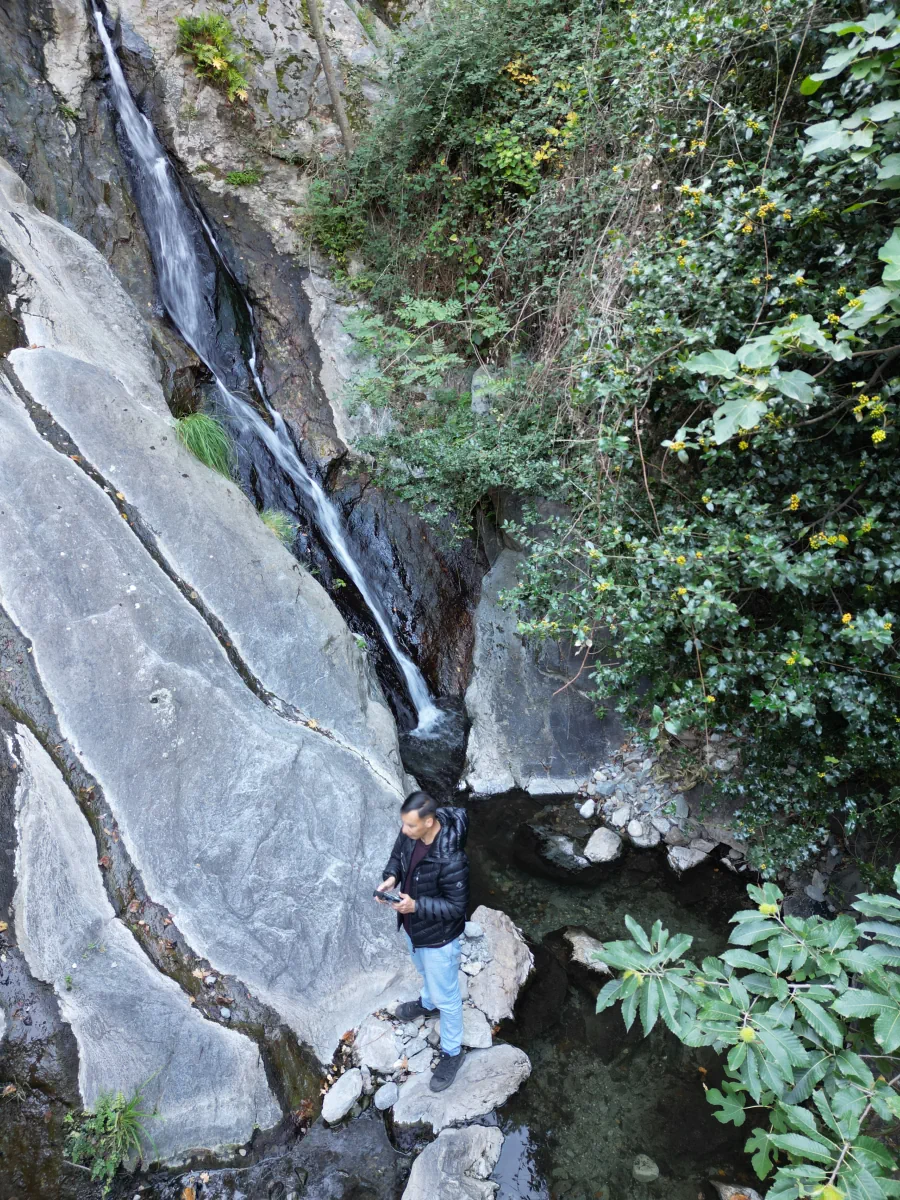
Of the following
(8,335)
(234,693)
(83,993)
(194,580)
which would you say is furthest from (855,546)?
(8,335)

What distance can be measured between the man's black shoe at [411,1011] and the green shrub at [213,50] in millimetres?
10352

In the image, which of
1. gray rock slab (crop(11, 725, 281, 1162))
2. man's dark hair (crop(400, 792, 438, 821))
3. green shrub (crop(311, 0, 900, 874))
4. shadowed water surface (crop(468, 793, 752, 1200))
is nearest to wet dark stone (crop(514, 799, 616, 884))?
shadowed water surface (crop(468, 793, 752, 1200))

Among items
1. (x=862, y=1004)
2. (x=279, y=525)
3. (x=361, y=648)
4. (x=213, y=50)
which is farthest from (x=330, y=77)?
(x=862, y=1004)

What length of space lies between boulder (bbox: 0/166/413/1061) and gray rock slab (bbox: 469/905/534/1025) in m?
0.52

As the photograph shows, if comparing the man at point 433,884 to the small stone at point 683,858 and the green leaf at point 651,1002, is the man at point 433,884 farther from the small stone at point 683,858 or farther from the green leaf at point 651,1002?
the small stone at point 683,858

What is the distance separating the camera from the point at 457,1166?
133 inches

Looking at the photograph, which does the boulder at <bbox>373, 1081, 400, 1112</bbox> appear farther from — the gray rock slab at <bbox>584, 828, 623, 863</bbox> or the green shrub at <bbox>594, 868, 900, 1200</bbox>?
the gray rock slab at <bbox>584, 828, 623, 863</bbox>

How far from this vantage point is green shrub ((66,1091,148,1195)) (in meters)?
3.22

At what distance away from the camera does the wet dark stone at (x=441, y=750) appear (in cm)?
619

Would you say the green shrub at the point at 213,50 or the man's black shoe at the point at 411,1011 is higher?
the green shrub at the point at 213,50

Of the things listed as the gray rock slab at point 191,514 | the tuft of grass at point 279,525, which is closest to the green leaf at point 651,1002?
the gray rock slab at point 191,514

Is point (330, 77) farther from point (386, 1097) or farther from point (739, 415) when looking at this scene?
point (386, 1097)

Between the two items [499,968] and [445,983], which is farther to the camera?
[499,968]

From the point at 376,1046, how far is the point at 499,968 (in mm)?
930
